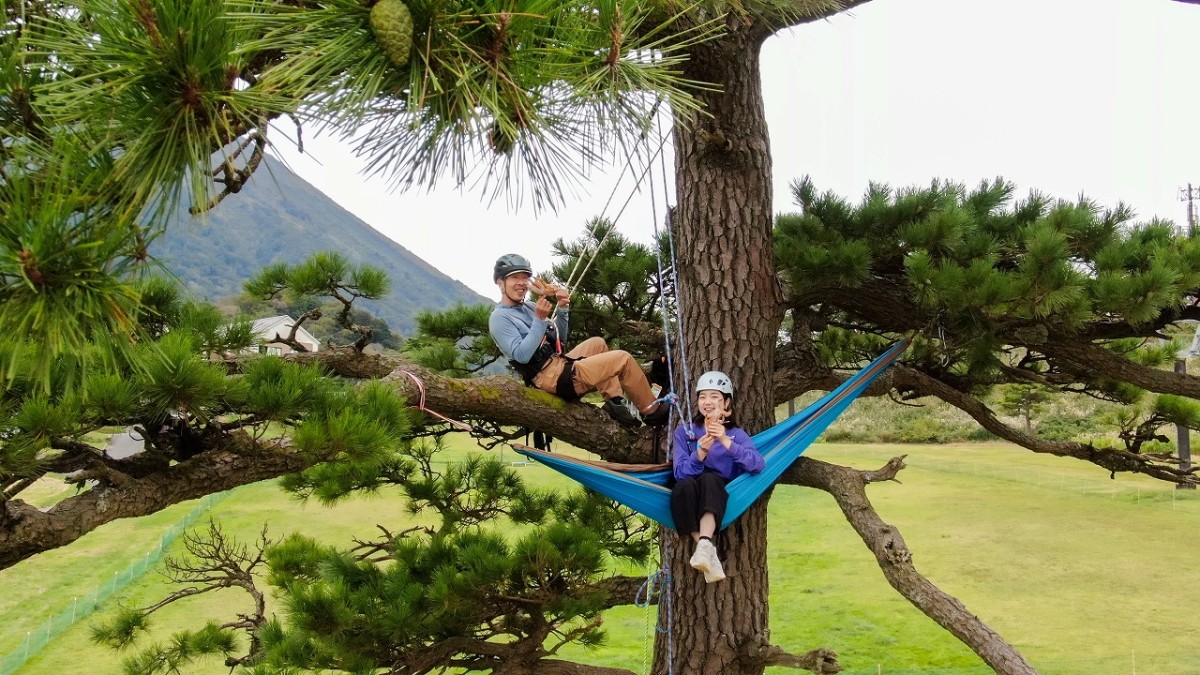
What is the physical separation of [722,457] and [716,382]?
185 millimetres

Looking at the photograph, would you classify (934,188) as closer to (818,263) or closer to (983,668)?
(818,263)

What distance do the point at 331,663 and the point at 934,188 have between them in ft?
7.32

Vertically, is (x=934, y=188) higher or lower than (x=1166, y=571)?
higher

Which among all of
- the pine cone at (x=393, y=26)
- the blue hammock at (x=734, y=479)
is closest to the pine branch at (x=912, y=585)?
the blue hammock at (x=734, y=479)

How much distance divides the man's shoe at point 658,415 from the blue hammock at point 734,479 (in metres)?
0.31

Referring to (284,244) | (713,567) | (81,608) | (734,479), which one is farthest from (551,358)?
(284,244)

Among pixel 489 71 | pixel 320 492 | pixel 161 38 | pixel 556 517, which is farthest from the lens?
pixel 556 517

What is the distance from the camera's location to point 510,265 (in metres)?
2.43

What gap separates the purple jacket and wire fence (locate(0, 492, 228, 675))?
3.18 m

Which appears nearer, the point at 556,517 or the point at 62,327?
the point at 62,327

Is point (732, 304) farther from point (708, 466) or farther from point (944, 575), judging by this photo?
point (944, 575)

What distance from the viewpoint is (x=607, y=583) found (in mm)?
2674

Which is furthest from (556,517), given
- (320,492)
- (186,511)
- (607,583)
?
(186,511)

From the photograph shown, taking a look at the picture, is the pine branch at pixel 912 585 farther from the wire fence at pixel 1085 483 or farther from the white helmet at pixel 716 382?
the wire fence at pixel 1085 483
